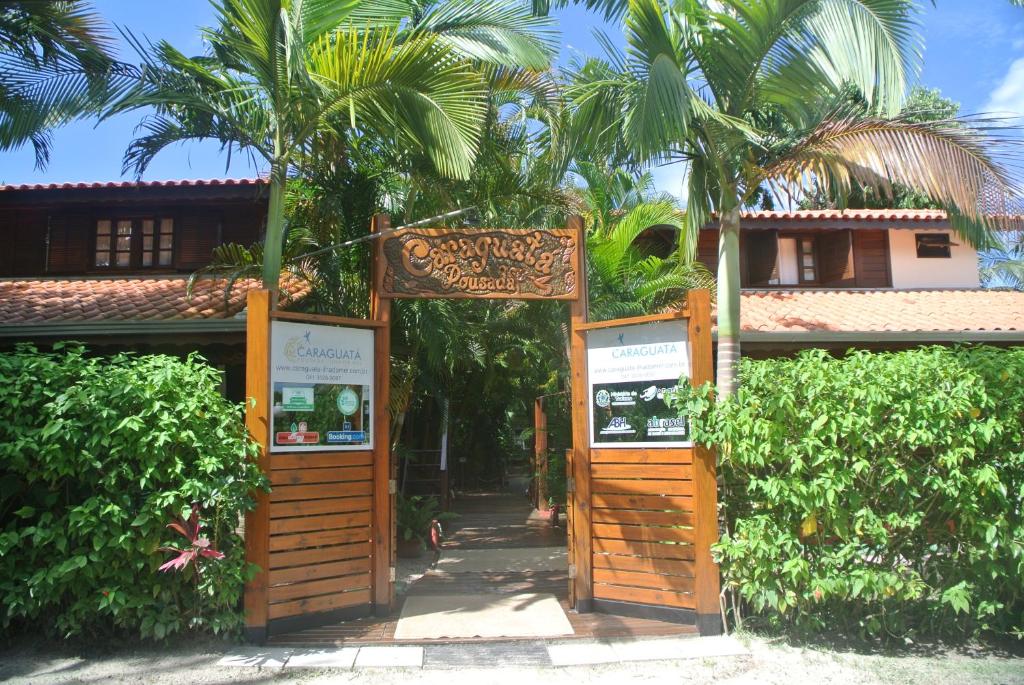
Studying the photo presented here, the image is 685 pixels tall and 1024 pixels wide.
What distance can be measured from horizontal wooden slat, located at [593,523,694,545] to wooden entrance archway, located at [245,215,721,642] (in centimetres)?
1

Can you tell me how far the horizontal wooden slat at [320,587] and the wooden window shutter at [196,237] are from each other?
7252 millimetres

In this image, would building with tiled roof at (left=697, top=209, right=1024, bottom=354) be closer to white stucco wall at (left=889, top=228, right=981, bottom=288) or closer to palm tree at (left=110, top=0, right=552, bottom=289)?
white stucco wall at (left=889, top=228, right=981, bottom=288)

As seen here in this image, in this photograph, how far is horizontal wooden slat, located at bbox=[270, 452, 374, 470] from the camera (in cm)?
596

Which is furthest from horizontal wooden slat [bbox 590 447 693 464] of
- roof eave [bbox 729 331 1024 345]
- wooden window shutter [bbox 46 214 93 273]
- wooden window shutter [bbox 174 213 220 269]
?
wooden window shutter [bbox 46 214 93 273]

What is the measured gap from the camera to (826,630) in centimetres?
576

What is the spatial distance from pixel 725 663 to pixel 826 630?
3.27 feet

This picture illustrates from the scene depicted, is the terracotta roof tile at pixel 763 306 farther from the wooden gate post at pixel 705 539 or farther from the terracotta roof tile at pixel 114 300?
the wooden gate post at pixel 705 539

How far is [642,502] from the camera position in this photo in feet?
20.5

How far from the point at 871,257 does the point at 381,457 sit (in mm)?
10813

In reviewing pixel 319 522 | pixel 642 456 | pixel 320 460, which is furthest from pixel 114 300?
pixel 642 456

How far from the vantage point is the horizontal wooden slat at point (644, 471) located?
6.04 meters

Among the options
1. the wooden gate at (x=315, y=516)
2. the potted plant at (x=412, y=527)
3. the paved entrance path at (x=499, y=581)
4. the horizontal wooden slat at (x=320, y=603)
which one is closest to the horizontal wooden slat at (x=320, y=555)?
the wooden gate at (x=315, y=516)

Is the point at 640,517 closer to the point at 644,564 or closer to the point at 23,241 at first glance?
the point at 644,564

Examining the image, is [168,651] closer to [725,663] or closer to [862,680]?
[725,663]
